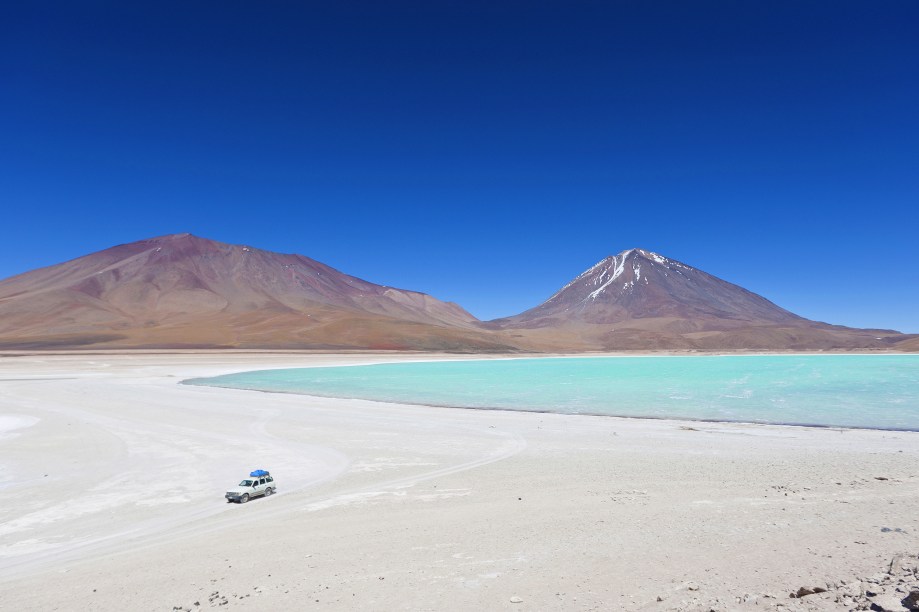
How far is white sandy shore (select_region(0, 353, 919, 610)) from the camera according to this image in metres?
6.69

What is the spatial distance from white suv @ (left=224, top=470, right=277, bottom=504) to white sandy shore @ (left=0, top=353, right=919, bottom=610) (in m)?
0.21

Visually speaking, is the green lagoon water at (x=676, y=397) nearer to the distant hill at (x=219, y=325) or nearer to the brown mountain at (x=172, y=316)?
the distant hill at (x=219, y=325)

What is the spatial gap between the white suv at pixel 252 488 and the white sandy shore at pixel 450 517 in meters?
0.21

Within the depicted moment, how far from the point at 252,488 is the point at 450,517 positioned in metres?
4.10

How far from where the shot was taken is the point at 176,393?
3272cm

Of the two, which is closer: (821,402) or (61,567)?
(61,567)

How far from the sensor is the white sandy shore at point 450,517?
669 centimetres

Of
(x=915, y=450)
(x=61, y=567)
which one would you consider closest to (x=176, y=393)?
(x=61, y=567)

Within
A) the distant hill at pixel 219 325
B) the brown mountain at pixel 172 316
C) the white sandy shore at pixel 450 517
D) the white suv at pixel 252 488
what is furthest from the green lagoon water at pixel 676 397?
the brown mountain at pixel 172 316

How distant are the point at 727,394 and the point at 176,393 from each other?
32243 mm

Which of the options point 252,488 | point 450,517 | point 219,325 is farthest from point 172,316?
point 450,517

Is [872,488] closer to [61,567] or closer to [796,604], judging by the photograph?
[796,604]

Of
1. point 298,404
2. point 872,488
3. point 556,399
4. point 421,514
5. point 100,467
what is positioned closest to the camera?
point 421,514

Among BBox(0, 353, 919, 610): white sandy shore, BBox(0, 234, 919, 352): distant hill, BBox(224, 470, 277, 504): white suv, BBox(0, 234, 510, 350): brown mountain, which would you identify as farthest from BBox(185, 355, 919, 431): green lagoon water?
BBox(0, 234, 510, 350): brown mountain
